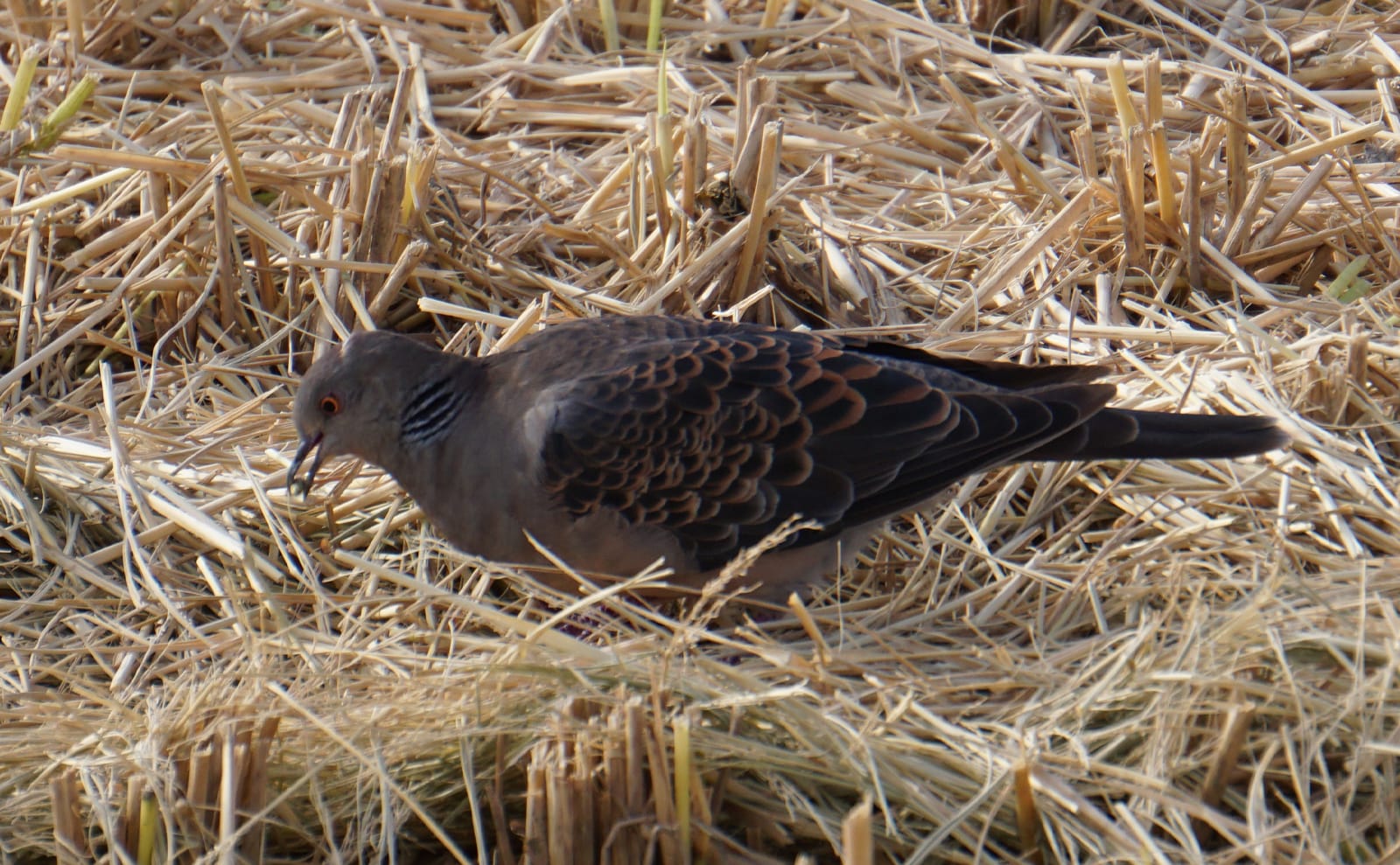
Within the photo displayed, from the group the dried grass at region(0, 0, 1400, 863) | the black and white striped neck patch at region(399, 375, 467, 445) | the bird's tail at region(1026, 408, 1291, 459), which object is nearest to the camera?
the dried grass at region(0, 0, 1400, 863)

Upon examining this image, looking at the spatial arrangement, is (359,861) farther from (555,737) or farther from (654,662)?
(654,662)

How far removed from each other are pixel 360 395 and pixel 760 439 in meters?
0.92

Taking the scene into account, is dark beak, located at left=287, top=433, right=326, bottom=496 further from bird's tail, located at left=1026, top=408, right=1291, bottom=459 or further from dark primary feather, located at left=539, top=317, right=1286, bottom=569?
bird's tail, located at left=1026, top=408, right=1291, bottom=459

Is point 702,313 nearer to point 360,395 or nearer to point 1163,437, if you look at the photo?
point 360,395

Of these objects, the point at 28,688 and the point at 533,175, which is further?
the point at 533,175

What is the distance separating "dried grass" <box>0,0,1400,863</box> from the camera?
252 centimetres

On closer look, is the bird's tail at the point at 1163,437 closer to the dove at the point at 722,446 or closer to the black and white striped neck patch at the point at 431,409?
the dove at the point at 722,446

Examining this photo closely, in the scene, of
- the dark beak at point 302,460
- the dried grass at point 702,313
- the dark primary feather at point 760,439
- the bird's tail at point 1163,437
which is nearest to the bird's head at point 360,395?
the dark beak at point 302,460

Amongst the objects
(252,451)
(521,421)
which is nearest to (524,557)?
(521,421)

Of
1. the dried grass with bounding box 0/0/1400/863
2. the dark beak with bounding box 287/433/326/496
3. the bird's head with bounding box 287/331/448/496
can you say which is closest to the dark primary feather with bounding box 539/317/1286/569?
the dried grass with bounding box 0/0/1400/863

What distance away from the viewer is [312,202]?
428 cm

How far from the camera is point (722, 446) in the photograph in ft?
11.2

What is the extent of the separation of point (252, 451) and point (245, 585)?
51cm

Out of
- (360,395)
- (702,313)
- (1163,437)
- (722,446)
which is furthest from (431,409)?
(1163,437)
